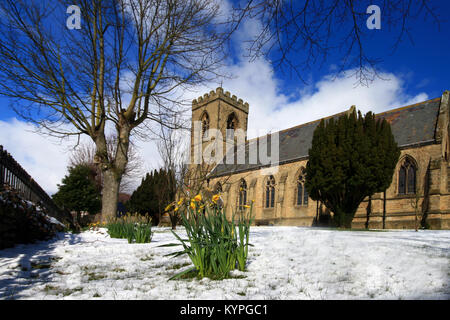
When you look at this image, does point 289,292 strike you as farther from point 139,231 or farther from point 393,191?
point 393,191

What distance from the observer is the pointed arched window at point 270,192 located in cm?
2780

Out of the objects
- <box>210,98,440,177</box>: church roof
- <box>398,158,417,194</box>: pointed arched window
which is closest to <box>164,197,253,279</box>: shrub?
<box>210,98,440,177</box>: church roof

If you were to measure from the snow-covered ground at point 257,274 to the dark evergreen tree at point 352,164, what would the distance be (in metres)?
12.3

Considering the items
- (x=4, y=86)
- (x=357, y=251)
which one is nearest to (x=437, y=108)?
(x=357, y=251)

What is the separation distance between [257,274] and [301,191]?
22365 millimetres

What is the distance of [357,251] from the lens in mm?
4871

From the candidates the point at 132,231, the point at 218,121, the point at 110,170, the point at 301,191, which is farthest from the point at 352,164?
the point at 218,121

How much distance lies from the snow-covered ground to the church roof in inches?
416

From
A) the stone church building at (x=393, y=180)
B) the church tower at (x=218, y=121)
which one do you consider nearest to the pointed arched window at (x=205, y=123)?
the church tower at (x=218, y=121)

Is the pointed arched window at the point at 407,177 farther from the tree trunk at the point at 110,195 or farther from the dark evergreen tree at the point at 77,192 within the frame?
the dark evergreen tree at the point at 77,192

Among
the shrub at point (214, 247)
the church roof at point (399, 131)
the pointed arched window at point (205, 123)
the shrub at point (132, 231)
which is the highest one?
the pointed arched window at point (205, 123)

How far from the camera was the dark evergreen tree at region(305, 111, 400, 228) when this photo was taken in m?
16.9

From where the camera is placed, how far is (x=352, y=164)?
17188 mm
